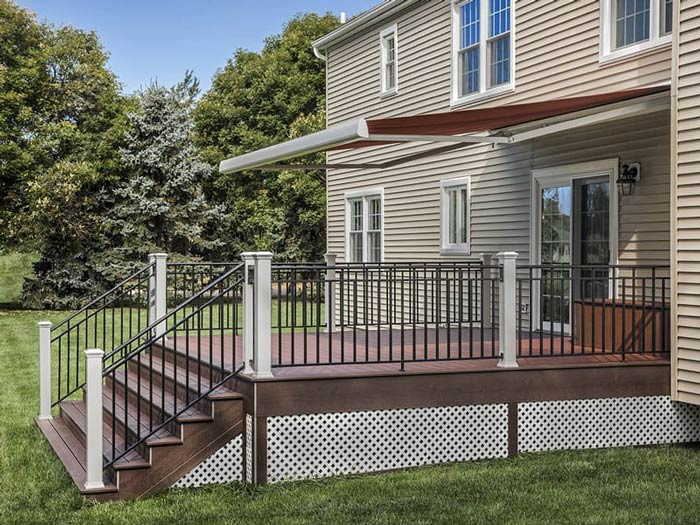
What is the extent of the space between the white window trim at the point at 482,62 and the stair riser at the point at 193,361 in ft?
17.7

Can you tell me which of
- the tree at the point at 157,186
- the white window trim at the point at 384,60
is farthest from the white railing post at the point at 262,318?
the tree at the point at 157,186

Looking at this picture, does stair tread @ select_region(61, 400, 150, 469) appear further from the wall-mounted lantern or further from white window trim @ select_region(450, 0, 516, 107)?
white window trim @ select_region(450, 0, 516, 107)

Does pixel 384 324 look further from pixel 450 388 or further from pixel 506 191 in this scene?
pixel 506 191

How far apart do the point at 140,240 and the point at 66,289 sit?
8.45 ft

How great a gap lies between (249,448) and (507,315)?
8.53 ft

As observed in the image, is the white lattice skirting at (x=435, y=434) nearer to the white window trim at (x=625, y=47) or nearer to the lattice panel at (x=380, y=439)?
the lattice panel at (x=380, y=439)

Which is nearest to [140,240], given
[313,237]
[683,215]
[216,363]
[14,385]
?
[313,237]

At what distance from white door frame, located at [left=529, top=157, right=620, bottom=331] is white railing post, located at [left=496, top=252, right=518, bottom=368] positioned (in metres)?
0.99

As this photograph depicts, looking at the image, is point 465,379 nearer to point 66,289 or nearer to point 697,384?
point 697,384

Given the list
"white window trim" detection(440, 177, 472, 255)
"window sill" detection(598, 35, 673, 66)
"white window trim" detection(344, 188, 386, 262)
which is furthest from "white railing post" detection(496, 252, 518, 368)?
"white window trim" detection(344, 188, 386, 262)

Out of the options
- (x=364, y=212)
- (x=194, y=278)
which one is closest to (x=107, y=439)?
(x=194, y=278)

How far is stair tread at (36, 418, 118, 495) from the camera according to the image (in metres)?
7.29

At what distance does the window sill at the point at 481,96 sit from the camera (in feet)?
40.2

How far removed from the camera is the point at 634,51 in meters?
9.88
